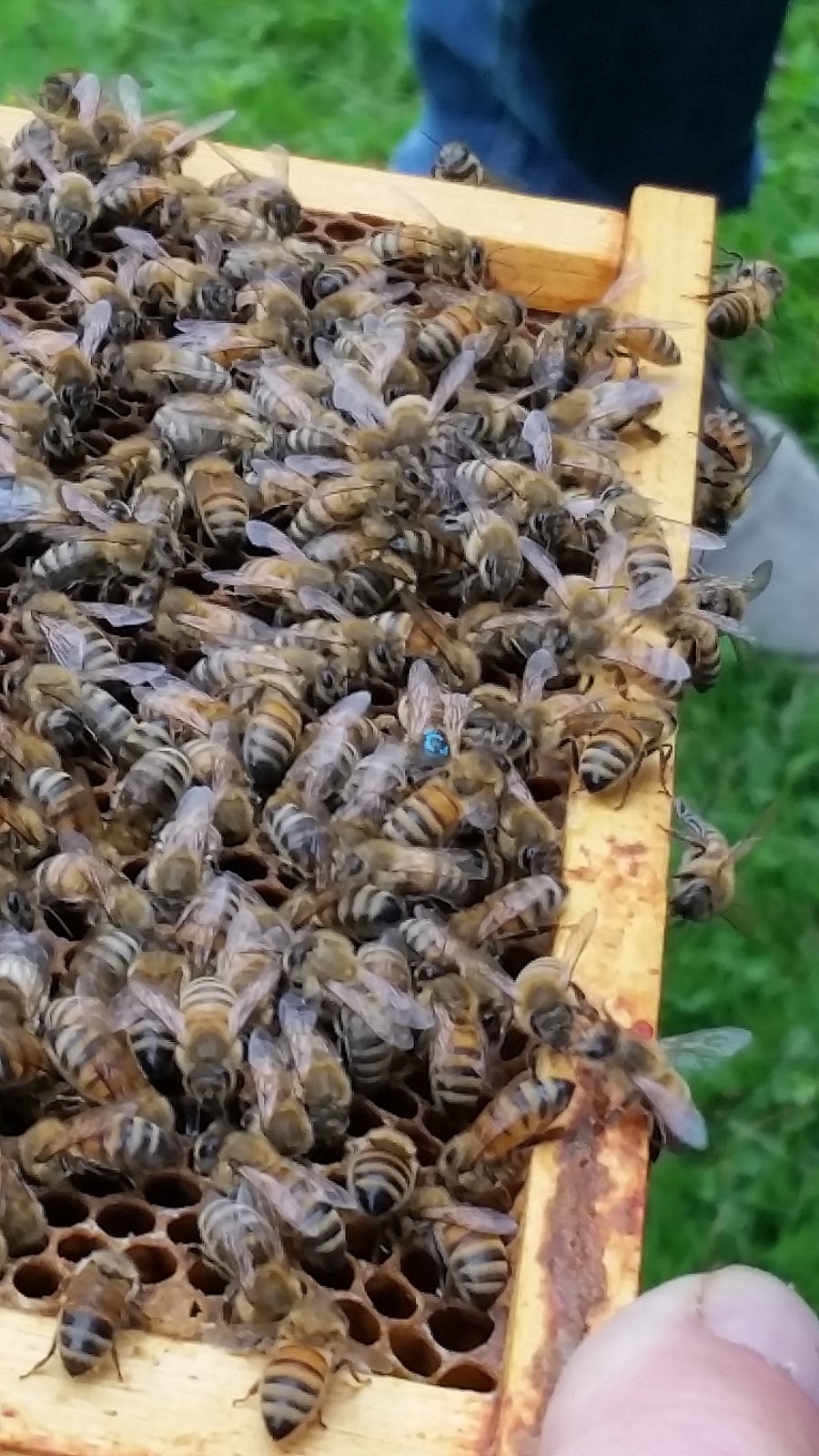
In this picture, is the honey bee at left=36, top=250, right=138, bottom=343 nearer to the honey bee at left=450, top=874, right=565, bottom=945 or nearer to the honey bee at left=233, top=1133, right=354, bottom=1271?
the honey bee at left=450, top=874, right=565, bottom=945

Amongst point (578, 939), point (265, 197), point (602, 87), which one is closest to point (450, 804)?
point (578, 939)

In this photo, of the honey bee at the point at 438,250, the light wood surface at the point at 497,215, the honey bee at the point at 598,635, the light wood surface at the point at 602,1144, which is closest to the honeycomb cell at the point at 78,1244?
the light wood surface at the point at 602,1144

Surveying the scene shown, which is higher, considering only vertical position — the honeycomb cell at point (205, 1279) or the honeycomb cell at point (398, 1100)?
the honeycomb cell at point (398, 1100)

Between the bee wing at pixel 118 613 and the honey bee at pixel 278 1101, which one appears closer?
the honey bee at pixel 278 1101

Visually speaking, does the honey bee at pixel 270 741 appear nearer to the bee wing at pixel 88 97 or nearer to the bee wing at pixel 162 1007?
the bee wing at pixel 162 1007

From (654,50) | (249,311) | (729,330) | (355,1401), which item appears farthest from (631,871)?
(654,50)

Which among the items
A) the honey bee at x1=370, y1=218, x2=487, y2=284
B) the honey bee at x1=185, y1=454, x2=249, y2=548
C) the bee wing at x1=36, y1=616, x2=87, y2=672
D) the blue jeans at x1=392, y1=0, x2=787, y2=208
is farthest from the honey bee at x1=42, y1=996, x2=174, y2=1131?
the blue jeans at x1=392, y1=0, x2=787, y2=208

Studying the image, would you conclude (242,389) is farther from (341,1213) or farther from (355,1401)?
(355,1401)
